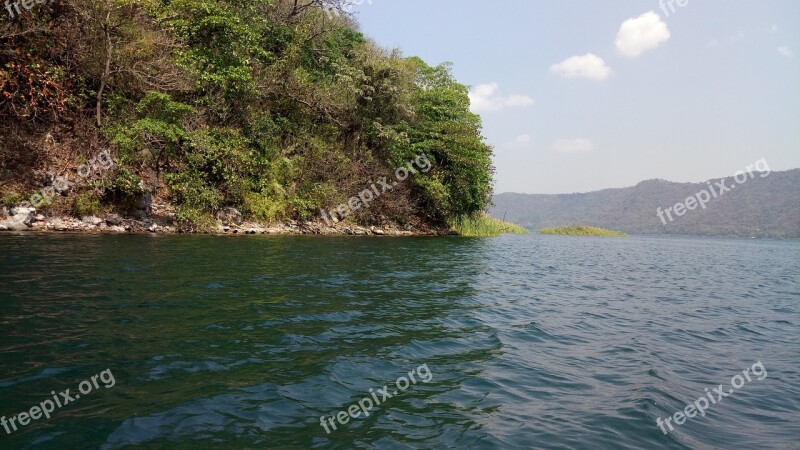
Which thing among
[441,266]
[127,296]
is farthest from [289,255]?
[127,296]

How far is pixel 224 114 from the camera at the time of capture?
26.1 meters

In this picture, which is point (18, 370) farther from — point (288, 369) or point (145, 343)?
point (288, 369)

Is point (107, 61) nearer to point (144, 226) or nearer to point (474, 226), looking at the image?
point (144, 226)

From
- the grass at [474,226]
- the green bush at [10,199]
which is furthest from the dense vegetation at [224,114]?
the grass at [474,226]

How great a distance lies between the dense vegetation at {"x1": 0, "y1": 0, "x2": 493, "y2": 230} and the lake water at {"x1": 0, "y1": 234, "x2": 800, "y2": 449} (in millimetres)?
9737

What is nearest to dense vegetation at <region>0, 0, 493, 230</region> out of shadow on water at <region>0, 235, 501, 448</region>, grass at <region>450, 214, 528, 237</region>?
grass at <region>450, 214, 528, 237</region>

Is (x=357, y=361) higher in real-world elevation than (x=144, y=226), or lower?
lower

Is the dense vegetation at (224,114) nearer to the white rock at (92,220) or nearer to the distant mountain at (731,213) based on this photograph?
the white rock at (92,220)

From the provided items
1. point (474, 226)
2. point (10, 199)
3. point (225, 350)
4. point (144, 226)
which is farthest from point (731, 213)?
point (10, 199)

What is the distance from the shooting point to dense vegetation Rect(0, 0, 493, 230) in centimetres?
1952

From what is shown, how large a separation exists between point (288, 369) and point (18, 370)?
2.97 meters

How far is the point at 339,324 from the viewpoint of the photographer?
7906 mm

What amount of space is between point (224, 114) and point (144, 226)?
8.91m

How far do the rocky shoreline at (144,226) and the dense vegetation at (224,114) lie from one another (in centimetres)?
61
